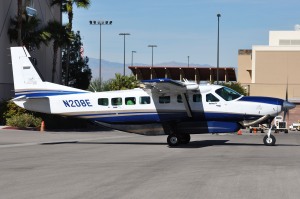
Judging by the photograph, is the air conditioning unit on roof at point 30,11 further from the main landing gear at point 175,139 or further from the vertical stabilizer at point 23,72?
the main landing gear at point 175,139

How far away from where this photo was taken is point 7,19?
4828cm

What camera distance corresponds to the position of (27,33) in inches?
1933

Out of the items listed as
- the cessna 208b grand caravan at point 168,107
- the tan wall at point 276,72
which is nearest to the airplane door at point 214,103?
the cessna 208b grand caravan at point 168,107

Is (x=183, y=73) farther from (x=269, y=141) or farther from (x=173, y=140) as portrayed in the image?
(x=173, y=140)

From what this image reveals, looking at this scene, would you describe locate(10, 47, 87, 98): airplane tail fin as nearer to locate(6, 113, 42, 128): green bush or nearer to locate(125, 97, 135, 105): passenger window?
locate(125, 97, 135, 105): passenger window

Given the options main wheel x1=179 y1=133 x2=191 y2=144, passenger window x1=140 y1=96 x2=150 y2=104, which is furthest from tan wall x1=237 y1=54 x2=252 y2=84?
passenger window x1=140 y1=96 x2=150 y2=104

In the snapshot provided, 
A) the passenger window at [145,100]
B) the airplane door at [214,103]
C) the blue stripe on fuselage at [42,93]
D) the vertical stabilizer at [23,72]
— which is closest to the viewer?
the airplane door at [214,103]

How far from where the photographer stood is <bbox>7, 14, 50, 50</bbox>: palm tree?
158ft

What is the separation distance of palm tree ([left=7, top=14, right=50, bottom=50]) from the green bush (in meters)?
7.72

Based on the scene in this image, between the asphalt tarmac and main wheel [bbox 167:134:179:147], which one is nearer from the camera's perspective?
the asphalt tarmac

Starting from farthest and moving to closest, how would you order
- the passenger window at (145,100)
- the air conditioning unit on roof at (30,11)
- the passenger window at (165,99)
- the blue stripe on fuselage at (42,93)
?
the air conditioning unit on roof at (30,11)
the blue stripe on fuselage at (42,93)
the passenger window at (145,100)
the passenger window at (165,99)

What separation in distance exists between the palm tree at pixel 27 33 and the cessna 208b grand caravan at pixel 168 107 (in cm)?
2083

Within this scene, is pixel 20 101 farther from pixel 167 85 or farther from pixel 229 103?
pixel 229 103

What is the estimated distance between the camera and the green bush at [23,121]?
40.9 m
